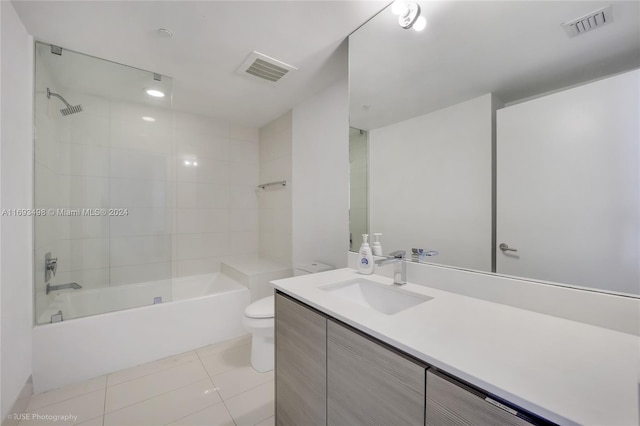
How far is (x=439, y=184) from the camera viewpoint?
1.28 meters

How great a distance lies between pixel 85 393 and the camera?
1629 mm

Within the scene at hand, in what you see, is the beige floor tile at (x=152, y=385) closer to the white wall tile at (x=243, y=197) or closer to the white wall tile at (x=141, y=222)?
the white wall tile at (x=141, y=222)

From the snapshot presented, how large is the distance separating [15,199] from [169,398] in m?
1.48

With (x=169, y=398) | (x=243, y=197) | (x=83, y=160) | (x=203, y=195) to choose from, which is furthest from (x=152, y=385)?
(x=243, y=197)

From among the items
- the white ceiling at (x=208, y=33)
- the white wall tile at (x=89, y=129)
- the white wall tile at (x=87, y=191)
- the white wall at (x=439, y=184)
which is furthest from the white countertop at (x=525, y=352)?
the white wall tile at (x=89, y=129)

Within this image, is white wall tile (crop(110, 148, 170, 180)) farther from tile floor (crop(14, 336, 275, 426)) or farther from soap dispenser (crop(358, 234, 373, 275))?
soap dispenser (crop(358, 234, 373, 275))

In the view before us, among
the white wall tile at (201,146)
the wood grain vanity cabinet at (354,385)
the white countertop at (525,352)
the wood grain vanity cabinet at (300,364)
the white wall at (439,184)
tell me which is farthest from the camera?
the white wall tile at (201,146)

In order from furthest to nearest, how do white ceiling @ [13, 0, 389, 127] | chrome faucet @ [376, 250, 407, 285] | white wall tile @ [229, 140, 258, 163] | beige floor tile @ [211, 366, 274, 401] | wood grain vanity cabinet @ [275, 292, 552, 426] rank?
white wall tile @ [229, 140, 258, 163] < beige floor tile @ [211, 366, 274, 401] < white ceiling @ [13, 0, 389, 127] < chrome faucet @ [376, 250, 407, 285] < wood grain vanity cabinet @ [275, 292, 552, 426]

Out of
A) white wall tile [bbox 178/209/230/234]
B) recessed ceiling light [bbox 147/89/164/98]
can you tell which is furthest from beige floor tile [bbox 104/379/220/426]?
recessed ceiling light [bbox 147/89/164/98]

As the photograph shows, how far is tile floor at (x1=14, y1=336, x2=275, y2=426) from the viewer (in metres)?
1.42

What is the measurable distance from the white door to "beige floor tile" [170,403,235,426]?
1.63m

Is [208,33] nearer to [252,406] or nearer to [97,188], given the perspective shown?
[97,188]

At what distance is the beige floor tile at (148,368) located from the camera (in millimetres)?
1782

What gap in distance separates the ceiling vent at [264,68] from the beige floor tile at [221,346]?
2.32 metres
